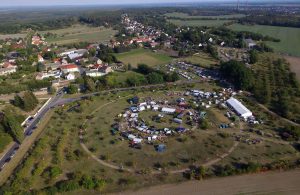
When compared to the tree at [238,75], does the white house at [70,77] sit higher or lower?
lower

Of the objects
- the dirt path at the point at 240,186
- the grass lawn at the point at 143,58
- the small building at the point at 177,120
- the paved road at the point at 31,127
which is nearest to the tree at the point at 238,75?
the small building at the point at 177,120

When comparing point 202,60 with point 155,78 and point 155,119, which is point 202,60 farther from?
point 155,119

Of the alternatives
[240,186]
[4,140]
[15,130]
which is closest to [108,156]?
[15,130]

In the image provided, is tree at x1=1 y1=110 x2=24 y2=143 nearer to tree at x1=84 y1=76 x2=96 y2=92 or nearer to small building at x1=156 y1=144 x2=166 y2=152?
small building at x1=156 y1=144 x2=166 y2=152

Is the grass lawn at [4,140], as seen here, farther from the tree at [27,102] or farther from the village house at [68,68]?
the village house at [68,68]

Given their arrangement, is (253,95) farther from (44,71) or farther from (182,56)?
(44,71)

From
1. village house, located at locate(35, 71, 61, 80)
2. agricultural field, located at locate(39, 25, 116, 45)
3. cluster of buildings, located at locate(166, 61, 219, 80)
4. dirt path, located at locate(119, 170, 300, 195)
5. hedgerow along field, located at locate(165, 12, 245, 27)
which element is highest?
hedgerow along field, located at locate(165, 12, 245, 27)

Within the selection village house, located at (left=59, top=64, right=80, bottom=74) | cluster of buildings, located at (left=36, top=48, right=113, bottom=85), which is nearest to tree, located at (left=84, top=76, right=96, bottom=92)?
cluster of buildings, located at (left=36, top=48, right=113, bottom=85)
